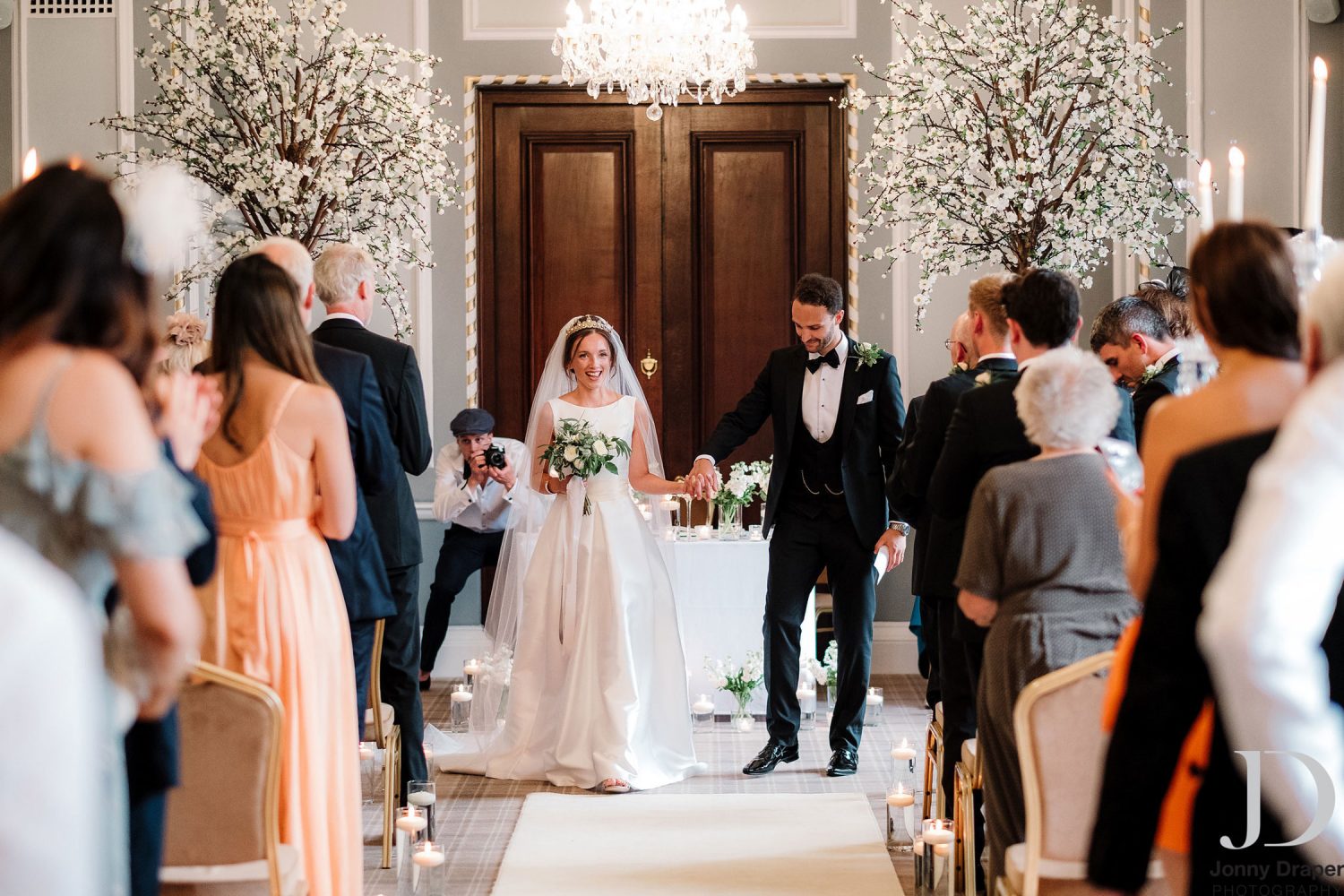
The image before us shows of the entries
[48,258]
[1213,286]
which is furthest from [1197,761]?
[48,258]

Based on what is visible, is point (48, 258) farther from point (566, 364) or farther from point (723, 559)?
point (723, 559)

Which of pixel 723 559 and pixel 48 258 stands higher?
pixel 48 258

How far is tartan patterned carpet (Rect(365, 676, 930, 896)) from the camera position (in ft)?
15.1

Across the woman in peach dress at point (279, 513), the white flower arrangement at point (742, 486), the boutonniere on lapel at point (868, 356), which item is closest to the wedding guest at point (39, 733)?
the woman in peach dress at point (279, 513)

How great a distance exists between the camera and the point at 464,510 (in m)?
7.41

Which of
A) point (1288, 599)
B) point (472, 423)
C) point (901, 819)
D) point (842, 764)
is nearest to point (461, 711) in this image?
point (472, 423)

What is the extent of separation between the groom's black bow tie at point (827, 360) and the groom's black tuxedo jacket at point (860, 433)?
0.16 feet

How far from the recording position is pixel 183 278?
669 cm

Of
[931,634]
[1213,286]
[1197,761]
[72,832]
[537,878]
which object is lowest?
[537,878]

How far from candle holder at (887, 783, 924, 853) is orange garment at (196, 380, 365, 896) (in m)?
Answer: 2.14

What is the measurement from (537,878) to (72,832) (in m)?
3.64

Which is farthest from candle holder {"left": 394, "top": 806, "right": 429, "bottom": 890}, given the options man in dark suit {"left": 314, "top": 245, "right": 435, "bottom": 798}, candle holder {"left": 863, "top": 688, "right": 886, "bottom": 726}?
candle holder {"left": 863, "top": 688, "right": 886, "bottom": 726}

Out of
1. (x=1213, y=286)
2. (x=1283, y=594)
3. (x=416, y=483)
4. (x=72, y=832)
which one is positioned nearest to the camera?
(x=72, y=832)

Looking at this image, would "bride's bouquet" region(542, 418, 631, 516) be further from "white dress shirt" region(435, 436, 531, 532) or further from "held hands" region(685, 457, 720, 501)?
"white dress shirt" region(435, 436, 531, 532)
